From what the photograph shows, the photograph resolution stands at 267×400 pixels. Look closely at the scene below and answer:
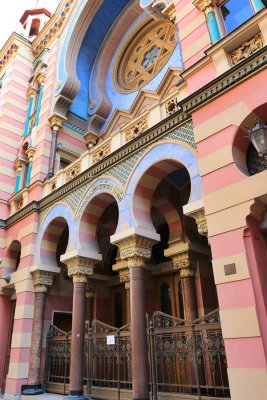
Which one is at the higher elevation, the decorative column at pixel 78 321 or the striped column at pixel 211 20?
the striped column at pixel 211 20

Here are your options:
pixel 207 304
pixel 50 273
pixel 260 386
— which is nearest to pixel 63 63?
pixel 50 273

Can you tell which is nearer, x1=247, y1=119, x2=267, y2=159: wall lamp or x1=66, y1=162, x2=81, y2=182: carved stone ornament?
x1=247, y1=119, x2=267, y2=159: wall lamp

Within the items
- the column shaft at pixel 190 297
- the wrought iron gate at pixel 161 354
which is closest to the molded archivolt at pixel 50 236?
the wrought iron gate at pixel 161 354

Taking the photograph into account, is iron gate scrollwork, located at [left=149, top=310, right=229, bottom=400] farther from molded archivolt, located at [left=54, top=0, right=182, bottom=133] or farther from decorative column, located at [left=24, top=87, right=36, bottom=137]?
decorative column, located at [left=24, top=87, right=36, bottom=137]

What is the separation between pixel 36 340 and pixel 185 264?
4296mm

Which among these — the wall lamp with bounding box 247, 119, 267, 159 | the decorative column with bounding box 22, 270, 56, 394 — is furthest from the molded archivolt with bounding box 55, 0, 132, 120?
the wall lamp with bounding box 247, 119, 267, 159

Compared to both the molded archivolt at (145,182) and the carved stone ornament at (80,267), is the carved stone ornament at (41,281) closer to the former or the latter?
the carved stone ornament at (80,267)

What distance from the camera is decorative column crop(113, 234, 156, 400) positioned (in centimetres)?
588

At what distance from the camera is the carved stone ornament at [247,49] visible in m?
5.59

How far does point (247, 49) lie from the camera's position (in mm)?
5773

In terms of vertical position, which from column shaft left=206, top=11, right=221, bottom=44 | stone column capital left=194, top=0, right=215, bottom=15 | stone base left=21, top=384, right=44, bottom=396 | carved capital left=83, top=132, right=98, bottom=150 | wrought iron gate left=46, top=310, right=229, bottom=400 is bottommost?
stone base left=21, top=384, right=44, bottom=396

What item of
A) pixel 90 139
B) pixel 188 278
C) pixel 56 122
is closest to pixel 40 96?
pixel 56 122

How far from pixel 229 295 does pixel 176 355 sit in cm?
196

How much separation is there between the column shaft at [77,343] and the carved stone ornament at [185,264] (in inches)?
93.1
